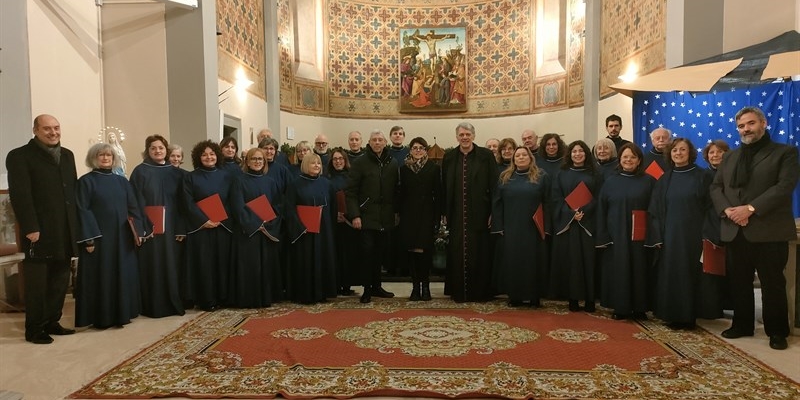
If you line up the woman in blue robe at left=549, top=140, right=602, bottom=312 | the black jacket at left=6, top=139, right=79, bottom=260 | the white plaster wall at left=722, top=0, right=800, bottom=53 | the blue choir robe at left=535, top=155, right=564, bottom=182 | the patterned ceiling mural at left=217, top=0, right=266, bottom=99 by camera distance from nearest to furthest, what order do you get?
the black jacket at left=6, top=139, right=79, bottom=260
the woman in blue robe at left=549, top=140, right=602, bottom=312
the blue choir robe at left=535, top=155, right=564, bottom=182
the white plaster wall at left=722, top=0, right=800, bottom=53
the patterned ceiling mural at left=217, top=0, right=266, bottom=99

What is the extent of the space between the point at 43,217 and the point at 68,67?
353 centimetres

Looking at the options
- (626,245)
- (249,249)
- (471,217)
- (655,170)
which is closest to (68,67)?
(249,249)

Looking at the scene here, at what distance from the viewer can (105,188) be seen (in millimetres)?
4816

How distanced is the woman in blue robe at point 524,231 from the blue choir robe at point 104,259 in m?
3.54

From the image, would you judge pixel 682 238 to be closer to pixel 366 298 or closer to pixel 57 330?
pixel 366 298

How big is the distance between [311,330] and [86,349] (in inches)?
66.2

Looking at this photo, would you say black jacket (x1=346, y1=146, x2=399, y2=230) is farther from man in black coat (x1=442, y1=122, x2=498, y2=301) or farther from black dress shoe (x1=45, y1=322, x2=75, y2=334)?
black dress shoe (x1=45, y1=322, x2=75, y2=334)

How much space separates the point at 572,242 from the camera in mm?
5164

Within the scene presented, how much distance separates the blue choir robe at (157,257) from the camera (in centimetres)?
521

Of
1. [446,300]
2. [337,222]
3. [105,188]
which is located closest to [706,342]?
[446,300]

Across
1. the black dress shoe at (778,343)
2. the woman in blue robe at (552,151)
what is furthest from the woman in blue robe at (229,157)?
the black dress shoe at (778,343)

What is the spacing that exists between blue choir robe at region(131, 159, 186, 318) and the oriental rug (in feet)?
1.47

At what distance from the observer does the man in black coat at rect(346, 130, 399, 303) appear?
562 centimetres

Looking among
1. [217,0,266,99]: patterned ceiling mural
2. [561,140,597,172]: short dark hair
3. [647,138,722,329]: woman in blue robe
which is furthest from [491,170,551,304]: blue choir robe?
[217,0,266,99]: patterned ceiling mural
